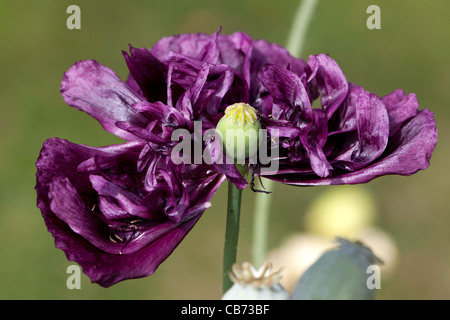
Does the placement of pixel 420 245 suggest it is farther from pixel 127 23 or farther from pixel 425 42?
pixel 127 23

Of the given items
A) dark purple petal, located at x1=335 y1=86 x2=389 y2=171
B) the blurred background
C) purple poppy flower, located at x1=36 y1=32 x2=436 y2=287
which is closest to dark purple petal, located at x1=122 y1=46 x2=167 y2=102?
purple poppy flower, located at x1=36 y1=32 x2=436 y2=287

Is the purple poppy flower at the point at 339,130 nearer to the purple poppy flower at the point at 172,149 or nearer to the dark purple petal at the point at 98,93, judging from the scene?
the purple poppy flower at the point at 172,149

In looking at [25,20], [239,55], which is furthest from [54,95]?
[239,55]

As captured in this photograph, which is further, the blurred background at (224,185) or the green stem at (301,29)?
the blurred background at (224,185)

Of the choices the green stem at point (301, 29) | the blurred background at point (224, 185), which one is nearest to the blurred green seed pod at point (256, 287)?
the green stem at point (301, 29)

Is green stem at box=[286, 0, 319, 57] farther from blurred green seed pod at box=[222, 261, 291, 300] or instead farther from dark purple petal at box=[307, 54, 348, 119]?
blurred green seed pod at box=[222, 261, 291, 300]

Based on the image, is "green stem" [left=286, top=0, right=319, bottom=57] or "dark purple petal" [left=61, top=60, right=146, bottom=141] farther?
"green stem" [left=286, top=0, right=319, bottom=57]
